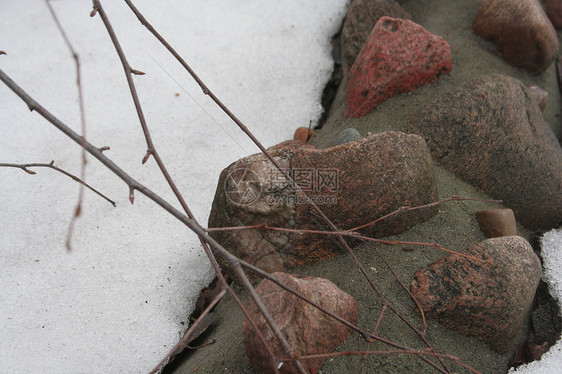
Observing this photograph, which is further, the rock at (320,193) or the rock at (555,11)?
the rock at (555,11)

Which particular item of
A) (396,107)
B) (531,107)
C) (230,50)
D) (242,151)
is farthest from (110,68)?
(531,107)

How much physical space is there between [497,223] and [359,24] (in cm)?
143

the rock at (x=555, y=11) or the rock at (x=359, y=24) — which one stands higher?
the rock at (x=359, y=24)

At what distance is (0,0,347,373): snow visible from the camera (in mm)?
1708

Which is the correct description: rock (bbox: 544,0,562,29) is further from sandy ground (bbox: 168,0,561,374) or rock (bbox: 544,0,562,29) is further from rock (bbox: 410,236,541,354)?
rock (bbox: 410,236,541,354)

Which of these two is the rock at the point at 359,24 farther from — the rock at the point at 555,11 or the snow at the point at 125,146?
the rock at the point at 555,11

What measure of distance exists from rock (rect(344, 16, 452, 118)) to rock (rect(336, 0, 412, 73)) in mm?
304

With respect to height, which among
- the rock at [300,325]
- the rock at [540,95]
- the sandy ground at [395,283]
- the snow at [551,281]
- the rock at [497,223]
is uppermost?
the rock at [300,325]

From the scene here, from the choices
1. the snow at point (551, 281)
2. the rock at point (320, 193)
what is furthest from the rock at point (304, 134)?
the snow at point (551, 281)

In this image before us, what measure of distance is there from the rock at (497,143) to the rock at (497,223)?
0.76 ft

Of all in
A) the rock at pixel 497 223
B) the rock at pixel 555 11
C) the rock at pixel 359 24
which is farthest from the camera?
the rock at pixel 555 11

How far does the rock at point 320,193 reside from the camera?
1.51 meters

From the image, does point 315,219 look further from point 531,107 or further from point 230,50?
point 230,50

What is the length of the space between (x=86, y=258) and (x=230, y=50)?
5.35 feet
